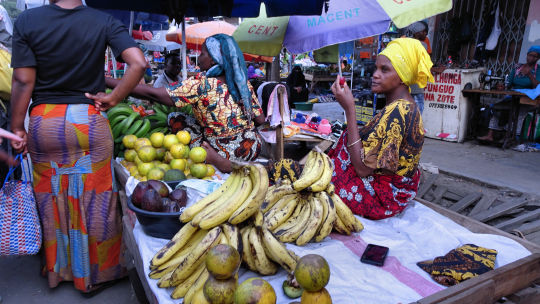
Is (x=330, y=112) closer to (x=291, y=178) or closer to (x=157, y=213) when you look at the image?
(x=291, y=178)

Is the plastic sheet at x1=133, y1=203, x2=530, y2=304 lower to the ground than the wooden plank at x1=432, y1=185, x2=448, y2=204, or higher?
higher

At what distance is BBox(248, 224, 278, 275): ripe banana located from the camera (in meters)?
1.71

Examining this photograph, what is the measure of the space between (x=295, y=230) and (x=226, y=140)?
169cm

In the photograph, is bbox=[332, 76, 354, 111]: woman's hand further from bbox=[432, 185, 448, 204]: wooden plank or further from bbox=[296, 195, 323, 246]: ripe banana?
bbox=[432, 185, 448, 204]: wooden plank

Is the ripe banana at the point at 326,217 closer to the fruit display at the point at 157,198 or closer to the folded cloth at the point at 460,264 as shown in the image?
the folded cloth at the point at 460,264

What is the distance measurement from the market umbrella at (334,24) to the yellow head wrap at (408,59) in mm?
1605

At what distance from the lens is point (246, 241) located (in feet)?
5.70

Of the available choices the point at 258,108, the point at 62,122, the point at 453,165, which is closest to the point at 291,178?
the point at 258,108

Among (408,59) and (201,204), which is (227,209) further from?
(408,59)

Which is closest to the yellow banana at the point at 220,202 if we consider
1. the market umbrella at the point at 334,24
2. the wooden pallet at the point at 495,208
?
the wooden pallet at the point at 495,208

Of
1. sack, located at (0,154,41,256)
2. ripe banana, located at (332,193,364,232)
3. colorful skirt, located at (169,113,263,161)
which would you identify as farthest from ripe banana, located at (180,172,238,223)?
colorful skirt, located at (169,113,263,161)

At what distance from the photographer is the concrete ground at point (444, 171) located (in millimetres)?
2846

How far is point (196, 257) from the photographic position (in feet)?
5.23

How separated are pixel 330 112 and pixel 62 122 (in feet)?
29.0
